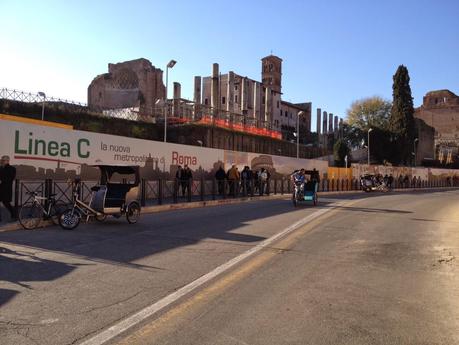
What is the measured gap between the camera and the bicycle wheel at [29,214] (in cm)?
1247

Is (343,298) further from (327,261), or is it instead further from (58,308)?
(58,308)

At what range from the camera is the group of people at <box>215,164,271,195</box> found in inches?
1056

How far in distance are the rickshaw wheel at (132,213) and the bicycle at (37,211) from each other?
1748 mm

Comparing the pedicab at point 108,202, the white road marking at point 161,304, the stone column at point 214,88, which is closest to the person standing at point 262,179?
the pedicab at point 108,202

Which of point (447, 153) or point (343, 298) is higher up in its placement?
point (447, 153)

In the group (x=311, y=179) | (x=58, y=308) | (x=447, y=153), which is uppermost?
(x=447, y=153)

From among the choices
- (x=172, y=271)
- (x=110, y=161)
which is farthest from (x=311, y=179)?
(x=172, y=271)

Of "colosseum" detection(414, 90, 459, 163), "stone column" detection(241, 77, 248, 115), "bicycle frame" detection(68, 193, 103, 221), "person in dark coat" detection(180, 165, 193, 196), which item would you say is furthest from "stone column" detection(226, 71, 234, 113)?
"bicycle frame" detection(68, 193, 103, 221)

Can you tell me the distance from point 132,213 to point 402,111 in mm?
72147

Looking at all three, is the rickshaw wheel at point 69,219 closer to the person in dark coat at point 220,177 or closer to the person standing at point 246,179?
the person in dark coat at point 220,177

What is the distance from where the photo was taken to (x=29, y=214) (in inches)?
492

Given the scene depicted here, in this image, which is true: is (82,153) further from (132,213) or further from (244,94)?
(244,94)

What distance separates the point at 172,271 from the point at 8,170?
7594 mm

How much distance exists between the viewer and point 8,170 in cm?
1301
